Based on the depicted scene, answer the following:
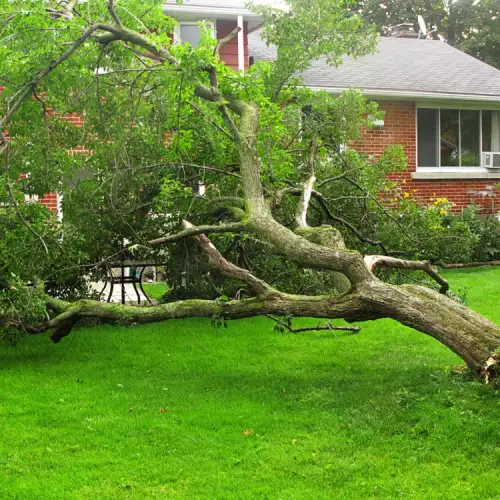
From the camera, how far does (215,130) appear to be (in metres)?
9.55

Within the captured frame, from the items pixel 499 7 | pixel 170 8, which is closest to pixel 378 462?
pixel 170 8

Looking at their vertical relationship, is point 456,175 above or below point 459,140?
below

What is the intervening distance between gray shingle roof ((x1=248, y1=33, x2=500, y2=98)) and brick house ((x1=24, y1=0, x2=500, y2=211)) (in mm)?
26

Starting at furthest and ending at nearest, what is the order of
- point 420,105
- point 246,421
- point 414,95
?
point 420,105 < point 414,95 < point 246,421

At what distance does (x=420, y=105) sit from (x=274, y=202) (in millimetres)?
10056

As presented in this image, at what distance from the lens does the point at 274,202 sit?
904 centimetres

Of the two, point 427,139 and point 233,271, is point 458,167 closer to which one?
point 427,139

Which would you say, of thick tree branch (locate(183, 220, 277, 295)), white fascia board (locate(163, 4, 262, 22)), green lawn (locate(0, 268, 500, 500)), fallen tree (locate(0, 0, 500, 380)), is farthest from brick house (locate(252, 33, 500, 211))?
thick tree branch (locate(183, 220, 277, 295))

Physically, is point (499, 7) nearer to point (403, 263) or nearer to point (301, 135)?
point (301, 135)

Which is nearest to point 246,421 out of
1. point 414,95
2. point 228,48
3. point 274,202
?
point 274,202

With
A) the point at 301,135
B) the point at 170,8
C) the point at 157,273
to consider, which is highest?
the point at 170,8

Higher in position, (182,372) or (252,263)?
(252,263)

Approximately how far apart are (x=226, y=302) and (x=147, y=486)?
265 cm

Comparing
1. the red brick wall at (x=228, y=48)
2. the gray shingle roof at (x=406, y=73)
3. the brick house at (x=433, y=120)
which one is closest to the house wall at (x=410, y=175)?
the brick house at (x=433, y=120)
